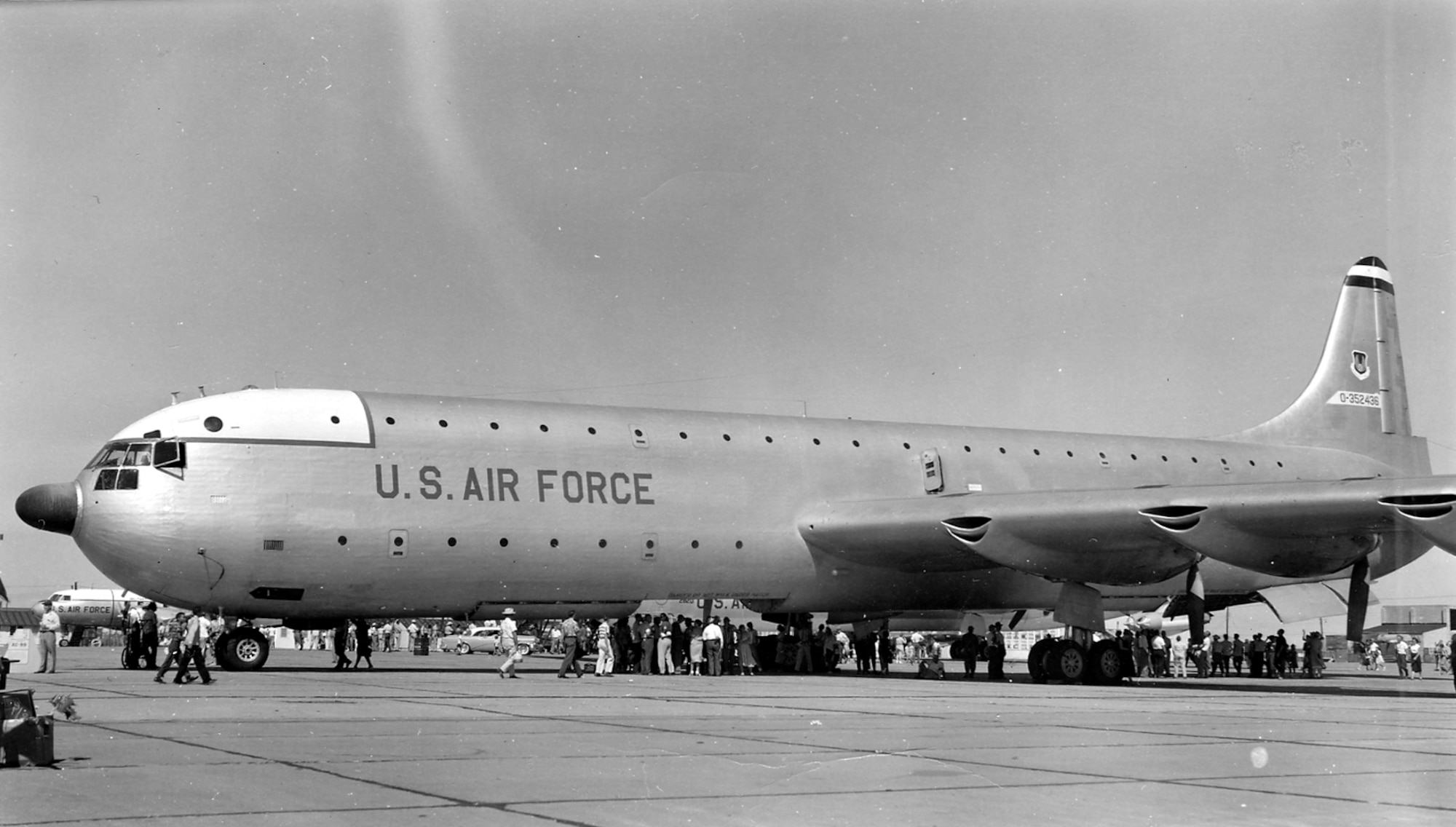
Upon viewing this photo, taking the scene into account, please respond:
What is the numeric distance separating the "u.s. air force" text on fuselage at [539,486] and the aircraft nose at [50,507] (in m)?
4.62

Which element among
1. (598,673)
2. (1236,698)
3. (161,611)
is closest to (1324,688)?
(1236,698)

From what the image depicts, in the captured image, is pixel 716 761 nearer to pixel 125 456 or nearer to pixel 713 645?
pixel 125 456

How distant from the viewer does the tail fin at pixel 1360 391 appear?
3516 cm

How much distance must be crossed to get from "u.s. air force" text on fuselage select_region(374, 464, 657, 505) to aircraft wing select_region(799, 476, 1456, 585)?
3.94 m

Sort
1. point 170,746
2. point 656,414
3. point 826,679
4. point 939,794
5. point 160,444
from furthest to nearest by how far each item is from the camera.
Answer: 1. point 656,414
2. point 826,679
3. point 160,444
4. point 170,746
5. point 939,794

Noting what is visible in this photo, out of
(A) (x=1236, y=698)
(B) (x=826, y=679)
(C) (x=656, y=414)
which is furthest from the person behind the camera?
(C) (x=656, y=414)

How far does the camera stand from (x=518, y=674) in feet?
81.3

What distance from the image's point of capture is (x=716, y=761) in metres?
9.87

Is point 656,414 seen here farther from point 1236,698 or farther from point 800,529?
point 1236,698

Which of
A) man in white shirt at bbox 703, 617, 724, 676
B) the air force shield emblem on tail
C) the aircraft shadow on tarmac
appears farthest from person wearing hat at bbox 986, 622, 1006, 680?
the air force shield emblem on tail

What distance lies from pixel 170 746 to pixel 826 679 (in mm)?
15054

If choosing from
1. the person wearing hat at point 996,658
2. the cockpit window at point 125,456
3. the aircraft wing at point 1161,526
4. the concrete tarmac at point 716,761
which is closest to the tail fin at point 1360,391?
the person wearing hat at point 996,658

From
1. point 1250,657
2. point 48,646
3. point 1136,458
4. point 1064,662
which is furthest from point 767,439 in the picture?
point 1250,657

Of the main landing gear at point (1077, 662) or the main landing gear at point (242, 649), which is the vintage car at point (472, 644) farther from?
the main landing gear at point (1077, 662)
